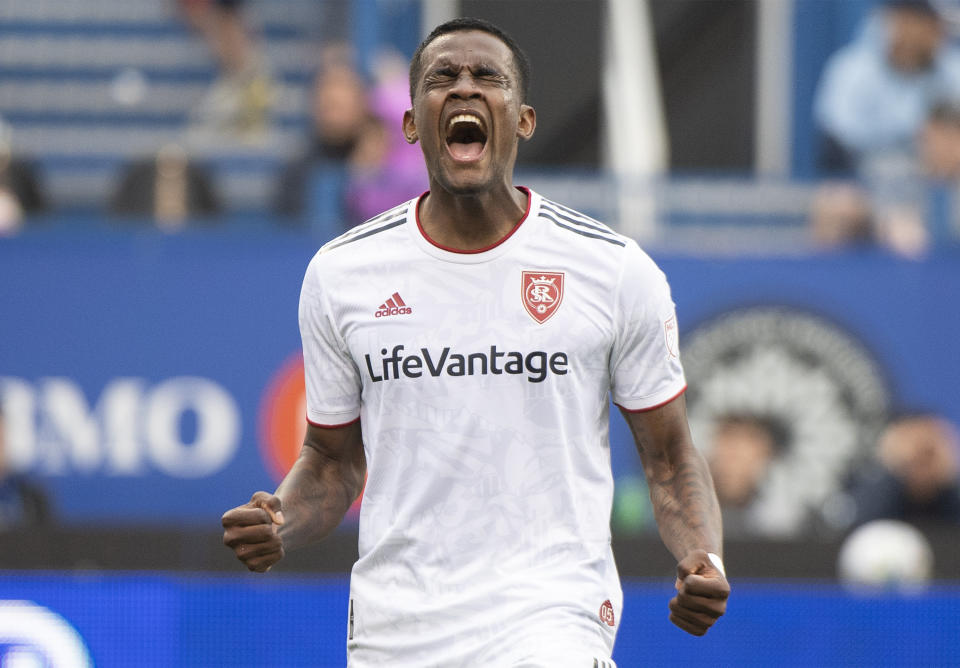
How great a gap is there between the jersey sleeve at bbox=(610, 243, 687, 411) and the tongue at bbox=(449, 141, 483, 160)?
410 millimetres

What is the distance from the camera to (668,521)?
3.67m

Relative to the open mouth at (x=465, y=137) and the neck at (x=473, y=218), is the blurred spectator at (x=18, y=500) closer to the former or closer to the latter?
the neck at (x=473, y=218)

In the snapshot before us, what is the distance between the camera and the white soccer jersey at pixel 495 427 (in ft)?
11.5

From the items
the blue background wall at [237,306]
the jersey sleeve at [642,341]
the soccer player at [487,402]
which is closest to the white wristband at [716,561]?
the soccer player at [487,402]

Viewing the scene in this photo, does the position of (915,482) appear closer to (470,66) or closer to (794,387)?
(794,387)

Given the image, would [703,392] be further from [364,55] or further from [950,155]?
[364,55]

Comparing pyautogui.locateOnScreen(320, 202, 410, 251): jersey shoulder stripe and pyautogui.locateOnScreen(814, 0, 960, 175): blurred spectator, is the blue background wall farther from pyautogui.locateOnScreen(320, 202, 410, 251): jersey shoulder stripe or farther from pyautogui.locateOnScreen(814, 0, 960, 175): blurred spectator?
pyautogui.locateOnScreen(320, 202, 410, 251): jersey shoulder stripe

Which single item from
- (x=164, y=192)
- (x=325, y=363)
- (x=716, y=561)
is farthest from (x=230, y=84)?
(x=716, y=561)

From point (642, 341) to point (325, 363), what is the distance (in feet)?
2.41

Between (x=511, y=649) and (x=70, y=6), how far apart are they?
30.0 feet

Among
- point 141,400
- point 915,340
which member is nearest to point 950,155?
point 915,340

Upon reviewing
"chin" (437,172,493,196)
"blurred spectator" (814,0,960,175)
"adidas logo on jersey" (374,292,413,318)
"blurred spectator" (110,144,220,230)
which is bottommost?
"adidas logo on jersey" (374,292,413,318)

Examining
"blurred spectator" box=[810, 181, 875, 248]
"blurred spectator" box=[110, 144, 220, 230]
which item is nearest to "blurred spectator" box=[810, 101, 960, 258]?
"blurred spectator" box=[810, 181, 875, 248]

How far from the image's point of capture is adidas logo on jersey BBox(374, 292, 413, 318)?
368 centimetres
